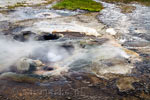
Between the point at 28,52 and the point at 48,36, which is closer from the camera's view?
the point at 28,52

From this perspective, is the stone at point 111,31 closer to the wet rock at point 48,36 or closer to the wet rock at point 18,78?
the wet rock at point 48,36

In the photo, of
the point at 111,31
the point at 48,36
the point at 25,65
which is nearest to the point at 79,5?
the point at 111,31

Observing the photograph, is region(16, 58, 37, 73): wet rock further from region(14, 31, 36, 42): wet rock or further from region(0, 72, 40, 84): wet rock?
region(14, 31, 36, 42): wet rock

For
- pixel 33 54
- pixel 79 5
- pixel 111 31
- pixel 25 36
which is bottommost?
pixel 33 54

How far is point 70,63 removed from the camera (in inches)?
264

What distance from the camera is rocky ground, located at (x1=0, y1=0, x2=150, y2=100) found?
17.4 feet

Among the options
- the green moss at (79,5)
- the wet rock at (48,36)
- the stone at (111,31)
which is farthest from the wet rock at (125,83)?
the green moss at (79,5)

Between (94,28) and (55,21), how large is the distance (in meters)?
2.83

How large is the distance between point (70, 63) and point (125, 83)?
6.95 feet

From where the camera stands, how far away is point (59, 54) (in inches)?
292

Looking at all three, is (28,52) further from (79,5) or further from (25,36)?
(79,5)

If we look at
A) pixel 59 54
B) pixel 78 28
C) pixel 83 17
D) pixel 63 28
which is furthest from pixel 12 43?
pixel 83 17

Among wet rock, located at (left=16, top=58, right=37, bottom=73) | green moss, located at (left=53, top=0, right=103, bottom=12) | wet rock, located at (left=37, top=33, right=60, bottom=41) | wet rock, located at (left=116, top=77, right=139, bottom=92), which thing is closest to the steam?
wet rock, located at (left=16, top=58, right=37, bottom=73)

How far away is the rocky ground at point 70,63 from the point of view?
5.32 meters
